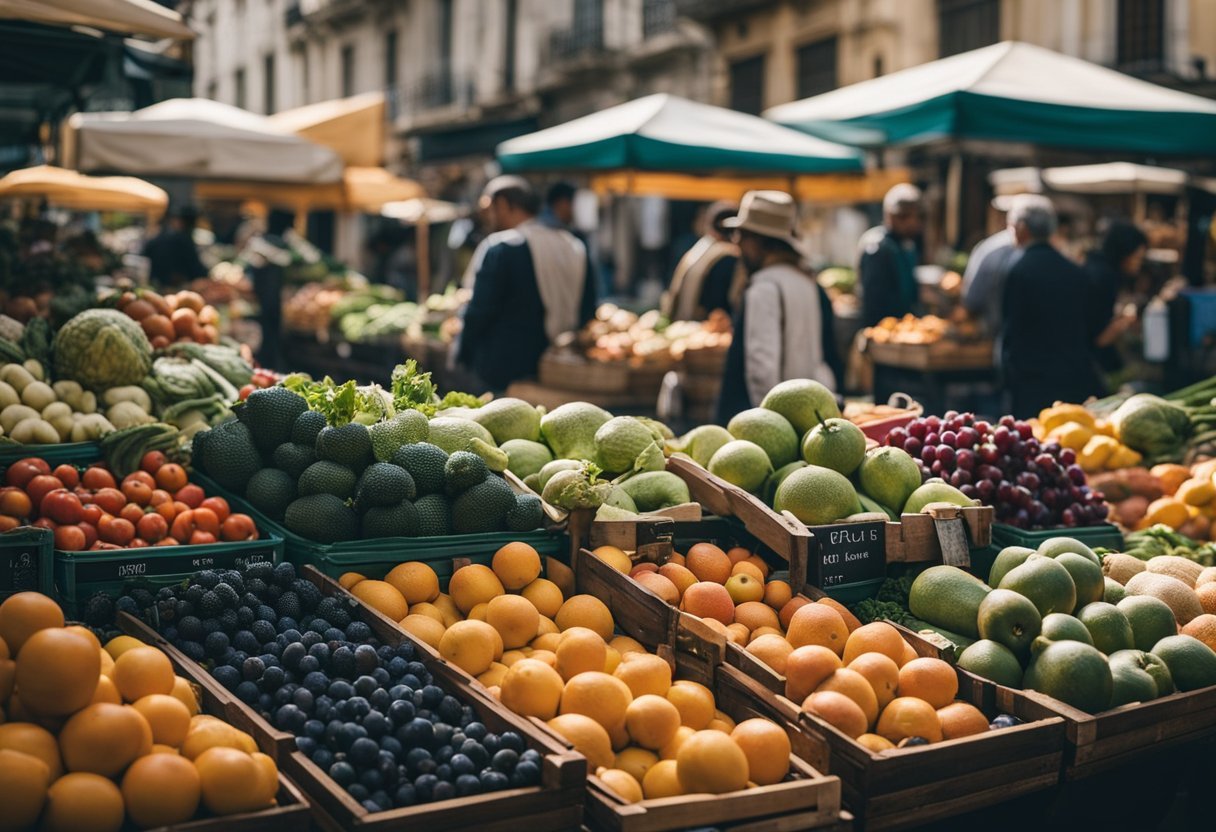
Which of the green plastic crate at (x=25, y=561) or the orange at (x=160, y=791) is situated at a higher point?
the green plastic crate at (x=25, y=561)

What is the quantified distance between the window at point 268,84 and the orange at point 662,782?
145 ft

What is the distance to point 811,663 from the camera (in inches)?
117

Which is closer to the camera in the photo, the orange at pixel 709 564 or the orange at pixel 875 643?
the orange at pixel 875 643

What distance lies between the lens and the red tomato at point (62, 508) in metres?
3.56

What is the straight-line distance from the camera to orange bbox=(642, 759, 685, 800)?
2641 mm

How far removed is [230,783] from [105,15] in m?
3.86

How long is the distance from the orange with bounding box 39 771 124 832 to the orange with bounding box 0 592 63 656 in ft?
1.18

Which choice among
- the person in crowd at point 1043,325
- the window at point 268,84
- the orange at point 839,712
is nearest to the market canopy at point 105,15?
the orange at point 839,712

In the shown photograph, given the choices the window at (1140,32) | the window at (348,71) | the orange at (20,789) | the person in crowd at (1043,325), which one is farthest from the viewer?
the window at (348,71)

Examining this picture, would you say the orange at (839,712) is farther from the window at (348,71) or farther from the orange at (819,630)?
the window at (348,71)

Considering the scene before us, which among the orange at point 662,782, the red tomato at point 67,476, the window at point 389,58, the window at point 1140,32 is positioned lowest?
the orange at point 662,782

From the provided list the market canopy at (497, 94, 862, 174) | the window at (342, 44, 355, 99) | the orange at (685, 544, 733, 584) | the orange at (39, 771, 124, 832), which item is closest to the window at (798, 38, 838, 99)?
the market canopy at (497, 94, 862, 174)

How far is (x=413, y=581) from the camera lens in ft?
10.9

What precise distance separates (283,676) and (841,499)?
1.82m
